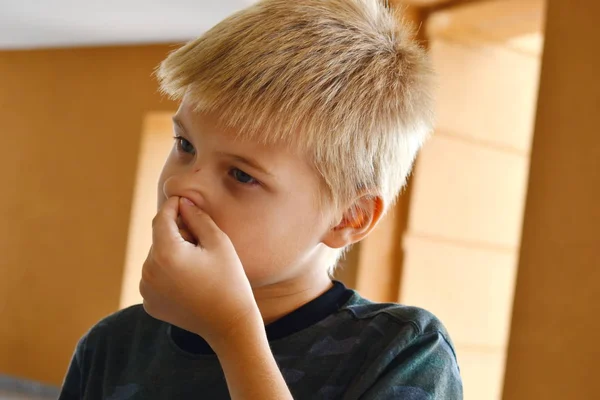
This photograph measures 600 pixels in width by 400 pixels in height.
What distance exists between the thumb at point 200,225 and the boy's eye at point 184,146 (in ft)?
0.23

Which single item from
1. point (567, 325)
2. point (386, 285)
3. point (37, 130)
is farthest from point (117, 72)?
point (567, 325)

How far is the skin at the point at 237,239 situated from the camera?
2.31ft

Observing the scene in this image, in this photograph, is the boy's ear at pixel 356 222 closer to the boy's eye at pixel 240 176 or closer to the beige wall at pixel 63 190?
the boy's eye at pixel 240 176

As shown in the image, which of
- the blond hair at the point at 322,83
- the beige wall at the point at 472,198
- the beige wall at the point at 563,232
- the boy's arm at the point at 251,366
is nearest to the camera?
the boy's arm at the point at 251,366

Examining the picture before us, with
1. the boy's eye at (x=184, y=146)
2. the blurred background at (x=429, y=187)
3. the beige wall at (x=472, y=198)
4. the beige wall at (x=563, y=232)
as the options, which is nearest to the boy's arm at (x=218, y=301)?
the boy's eye at (x=184, y=146)

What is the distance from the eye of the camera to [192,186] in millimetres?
754

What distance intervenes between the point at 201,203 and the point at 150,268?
0.08 meters

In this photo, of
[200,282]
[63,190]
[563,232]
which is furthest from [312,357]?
[63,190]

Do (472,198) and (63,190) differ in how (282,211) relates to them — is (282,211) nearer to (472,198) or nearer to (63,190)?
(472,198)

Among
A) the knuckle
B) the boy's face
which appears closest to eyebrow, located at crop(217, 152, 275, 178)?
the boy's face

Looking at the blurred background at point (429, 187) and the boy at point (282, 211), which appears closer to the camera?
the boy at point (282, 211)

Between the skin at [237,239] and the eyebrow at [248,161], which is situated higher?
the eyebrow at [248,161]

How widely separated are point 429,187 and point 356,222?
9.36ft

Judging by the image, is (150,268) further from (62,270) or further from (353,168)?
(62,270)
